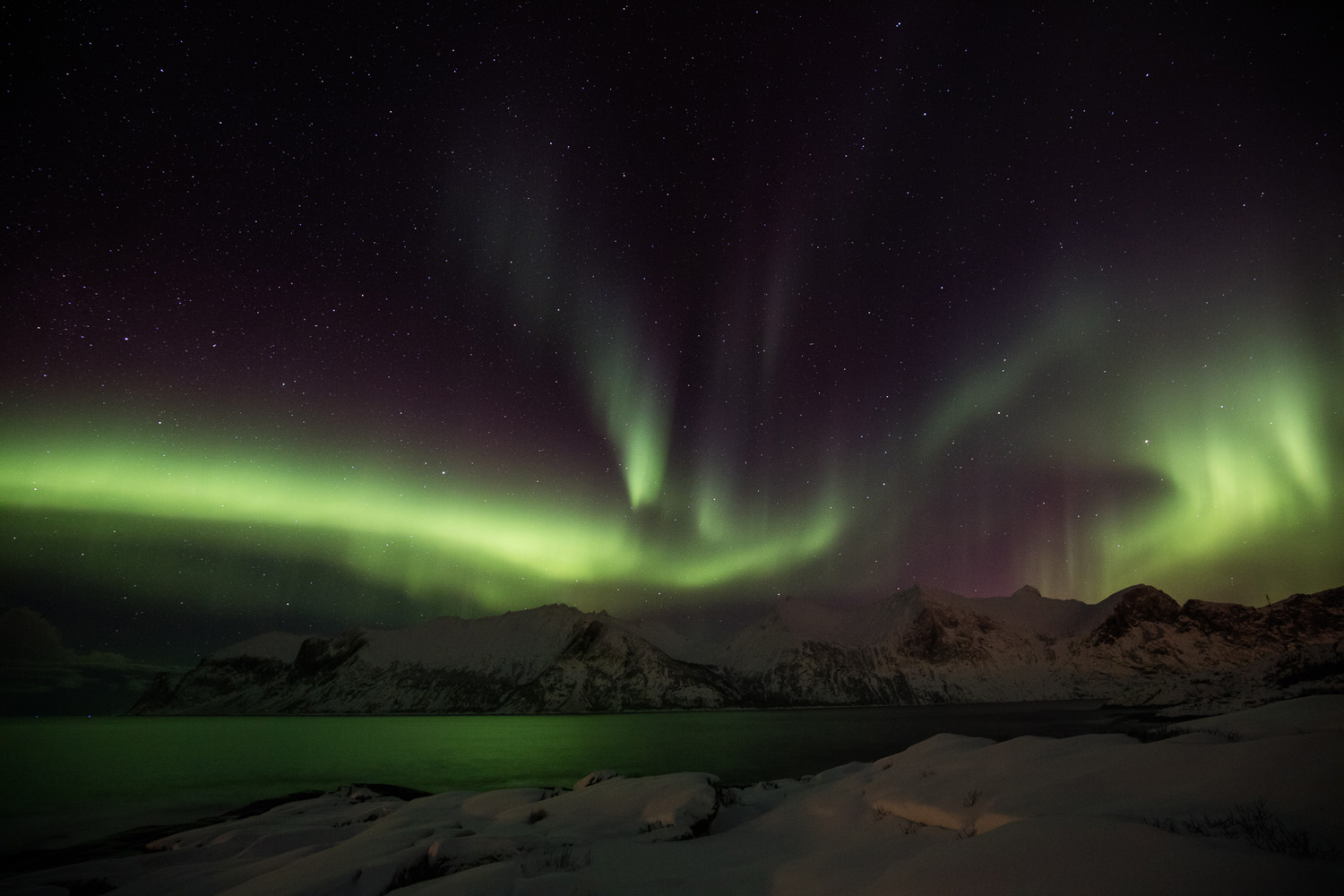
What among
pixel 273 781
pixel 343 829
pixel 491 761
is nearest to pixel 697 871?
pixel 343 829

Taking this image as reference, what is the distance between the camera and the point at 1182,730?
14.2 metres

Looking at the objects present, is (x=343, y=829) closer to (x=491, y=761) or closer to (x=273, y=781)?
(x=273, y=781)

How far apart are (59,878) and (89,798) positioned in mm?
36861

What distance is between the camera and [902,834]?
10.0 metres

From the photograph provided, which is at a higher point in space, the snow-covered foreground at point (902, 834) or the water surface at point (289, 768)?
the snow-covered foreground at point (902, 834)

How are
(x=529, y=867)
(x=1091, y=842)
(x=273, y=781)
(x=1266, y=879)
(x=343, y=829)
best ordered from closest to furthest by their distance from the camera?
(x=1266, y=879) < (x=1091, y=842) < (x=529, y=867) < (x=343, y=829) < (x=273, y=781)

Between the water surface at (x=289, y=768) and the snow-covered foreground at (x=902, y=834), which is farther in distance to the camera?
the water surface at (x=289, y=768)

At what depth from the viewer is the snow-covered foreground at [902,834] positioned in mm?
5629

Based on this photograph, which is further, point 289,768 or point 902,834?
point 289,768

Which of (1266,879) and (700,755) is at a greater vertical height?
(1266,879)

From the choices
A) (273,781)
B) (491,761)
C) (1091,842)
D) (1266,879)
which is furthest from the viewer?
(491,761)

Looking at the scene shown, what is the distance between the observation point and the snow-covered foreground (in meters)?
5.63

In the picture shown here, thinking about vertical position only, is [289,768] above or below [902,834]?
below

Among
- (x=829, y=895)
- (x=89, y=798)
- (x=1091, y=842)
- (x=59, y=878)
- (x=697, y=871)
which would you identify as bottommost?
(x=89, y=798)
